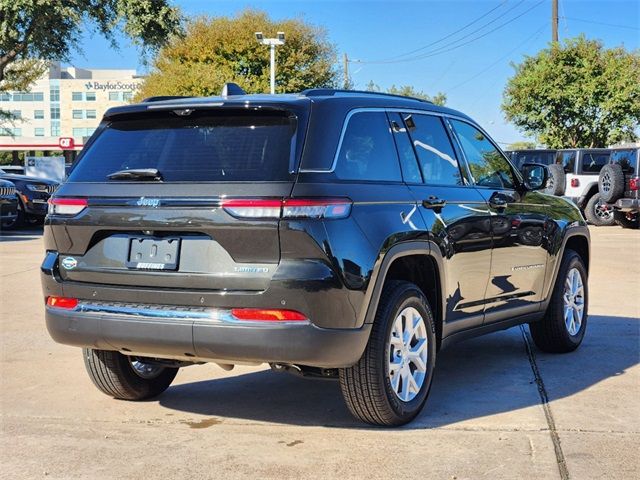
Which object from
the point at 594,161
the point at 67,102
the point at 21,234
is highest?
the point at 67,102

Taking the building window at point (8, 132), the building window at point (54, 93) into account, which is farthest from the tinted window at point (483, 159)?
the building window at point (54, 93)

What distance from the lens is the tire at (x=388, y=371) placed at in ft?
14.8

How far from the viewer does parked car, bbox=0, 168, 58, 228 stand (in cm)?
1956

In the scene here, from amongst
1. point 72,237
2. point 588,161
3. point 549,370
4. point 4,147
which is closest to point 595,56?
point 588,161

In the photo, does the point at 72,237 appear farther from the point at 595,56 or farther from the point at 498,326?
the point at 595,56

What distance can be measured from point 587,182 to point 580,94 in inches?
544

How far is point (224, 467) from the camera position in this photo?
4.16 m

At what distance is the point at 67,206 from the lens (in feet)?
15.3

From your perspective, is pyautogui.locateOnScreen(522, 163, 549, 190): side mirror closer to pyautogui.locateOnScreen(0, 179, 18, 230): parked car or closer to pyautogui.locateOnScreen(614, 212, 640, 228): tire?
pyautogui.locateOnScreen(0, 179, 18, 230): parked car

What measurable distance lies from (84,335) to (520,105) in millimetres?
34182

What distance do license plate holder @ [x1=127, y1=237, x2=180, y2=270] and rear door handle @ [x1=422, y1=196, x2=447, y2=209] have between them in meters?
1.48

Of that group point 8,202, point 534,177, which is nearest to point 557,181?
point 8,202

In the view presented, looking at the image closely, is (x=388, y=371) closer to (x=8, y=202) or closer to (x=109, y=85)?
(x=8, y=202)

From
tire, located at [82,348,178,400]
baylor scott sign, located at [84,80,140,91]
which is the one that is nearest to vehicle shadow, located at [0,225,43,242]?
tire, located at [82,348,178,400]
